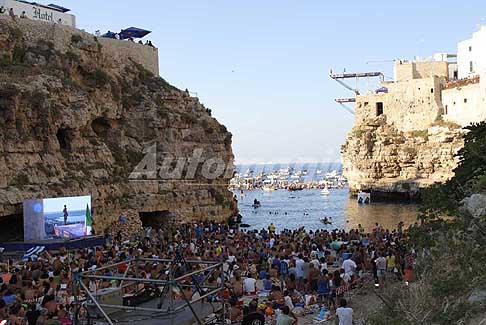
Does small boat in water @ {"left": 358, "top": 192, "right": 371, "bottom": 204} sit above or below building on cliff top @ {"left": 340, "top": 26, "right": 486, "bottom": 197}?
below

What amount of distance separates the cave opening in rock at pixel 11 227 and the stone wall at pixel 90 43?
11.1 meters

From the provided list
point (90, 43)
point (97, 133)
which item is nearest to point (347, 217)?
point (97, 133)

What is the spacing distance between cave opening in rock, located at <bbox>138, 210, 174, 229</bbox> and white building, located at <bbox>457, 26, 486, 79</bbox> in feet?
166

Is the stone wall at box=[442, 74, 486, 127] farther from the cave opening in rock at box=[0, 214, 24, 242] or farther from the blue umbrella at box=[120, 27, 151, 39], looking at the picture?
the cave opening in rock at box=[0, 214, 24, 242]

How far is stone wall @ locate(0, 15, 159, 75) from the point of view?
112 ft

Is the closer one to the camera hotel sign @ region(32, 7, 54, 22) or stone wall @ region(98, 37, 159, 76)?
stone wall @ region(98, 37, 159, 76)

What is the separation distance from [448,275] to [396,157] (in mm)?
63998

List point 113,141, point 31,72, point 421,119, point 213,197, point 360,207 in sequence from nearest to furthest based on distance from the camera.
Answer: point 31,72
point 113,141
point 213,197
point 360,207
point 421,119

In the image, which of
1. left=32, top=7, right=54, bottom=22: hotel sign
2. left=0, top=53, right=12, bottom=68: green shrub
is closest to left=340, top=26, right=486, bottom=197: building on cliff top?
left=32, top=7, right=54, bottom=22: hotel sign

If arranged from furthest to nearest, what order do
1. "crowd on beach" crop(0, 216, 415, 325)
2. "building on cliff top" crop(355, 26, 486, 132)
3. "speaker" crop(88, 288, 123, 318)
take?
"building on cliff top" crop(355, 26, 486, 132) → "crowd on beach" crop(0, 216, 415, 325) → "speaker" crop(88, 288, 123, 318)

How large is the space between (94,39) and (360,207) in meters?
36.9

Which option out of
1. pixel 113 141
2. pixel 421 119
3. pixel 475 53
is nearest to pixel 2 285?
pixel 113 141

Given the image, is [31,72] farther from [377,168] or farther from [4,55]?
[377,168]

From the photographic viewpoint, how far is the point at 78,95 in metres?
32.3
